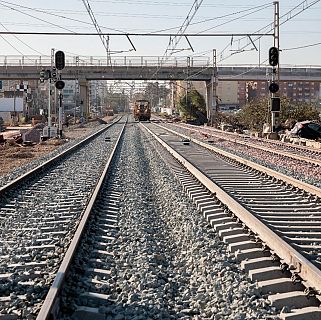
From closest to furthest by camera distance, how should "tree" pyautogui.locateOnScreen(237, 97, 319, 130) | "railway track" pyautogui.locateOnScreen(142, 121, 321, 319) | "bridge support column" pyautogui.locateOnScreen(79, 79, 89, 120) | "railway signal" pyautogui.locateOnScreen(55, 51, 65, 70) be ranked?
"railway track" pyautogui.locateOnScreen(142, 121, 321, 319), "railway signal" pyautogui.locateOnScreen(55, 51, 65, 70), "tree" pyautogui.locateOnScreen(237, 97, 319, 130), "bridge support column" pyautogui.locateOnScreen(79, 79, 89, 120)

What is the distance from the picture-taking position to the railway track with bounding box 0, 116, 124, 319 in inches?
222

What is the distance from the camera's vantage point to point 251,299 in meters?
5.42

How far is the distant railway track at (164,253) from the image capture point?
5.30 m

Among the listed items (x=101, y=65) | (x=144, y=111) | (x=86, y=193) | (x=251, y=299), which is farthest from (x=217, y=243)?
(x=144, y=111)

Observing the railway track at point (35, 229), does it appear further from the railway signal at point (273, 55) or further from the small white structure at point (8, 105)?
the small white structure at point (8, 105)

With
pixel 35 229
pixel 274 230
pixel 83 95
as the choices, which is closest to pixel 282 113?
pixel 35 229

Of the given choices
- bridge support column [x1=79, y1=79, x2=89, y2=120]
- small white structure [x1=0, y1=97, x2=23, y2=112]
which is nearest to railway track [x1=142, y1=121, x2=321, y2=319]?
bridge support column [x1=79, y1=79, x2=89, y2=120]

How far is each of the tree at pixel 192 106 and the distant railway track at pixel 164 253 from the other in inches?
2914

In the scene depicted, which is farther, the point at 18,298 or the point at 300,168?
the point at 300,168

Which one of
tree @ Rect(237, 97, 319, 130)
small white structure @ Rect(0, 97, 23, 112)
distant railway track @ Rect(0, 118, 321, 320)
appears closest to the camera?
distant railway track @ Rect(0, 118, 321, 320)

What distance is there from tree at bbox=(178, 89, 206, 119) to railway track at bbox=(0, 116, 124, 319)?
69844 millimetres

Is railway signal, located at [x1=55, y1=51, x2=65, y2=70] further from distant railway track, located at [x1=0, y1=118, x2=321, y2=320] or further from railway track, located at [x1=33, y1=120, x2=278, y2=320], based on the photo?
railway track, located at [x1=33, y1=120, x2=278, y2=320]

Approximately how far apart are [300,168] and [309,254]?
10.5 m

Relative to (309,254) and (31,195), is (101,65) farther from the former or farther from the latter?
(309,254)
